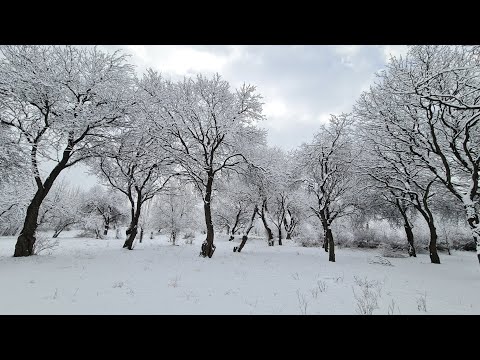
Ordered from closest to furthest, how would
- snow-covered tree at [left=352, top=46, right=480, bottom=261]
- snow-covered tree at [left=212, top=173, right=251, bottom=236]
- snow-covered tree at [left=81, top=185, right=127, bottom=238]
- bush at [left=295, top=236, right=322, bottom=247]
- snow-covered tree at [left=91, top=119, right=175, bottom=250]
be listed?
snow-covered tree at [left=352, top=46, right=480, bottom=261] < snow-covered tree at [left=91, top=119, right=175, bottom=250] < snow-covered tree at [left=212, top=173, right=251, bottom=236] < bush at [left=295, top=236, right=322, bottom=247] < snow-covered tree at [left=81, top=185, right=127, bottom=238]

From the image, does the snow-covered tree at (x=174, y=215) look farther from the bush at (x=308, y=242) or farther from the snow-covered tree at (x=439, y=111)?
the snow-covered tree at (x=439, y=111)

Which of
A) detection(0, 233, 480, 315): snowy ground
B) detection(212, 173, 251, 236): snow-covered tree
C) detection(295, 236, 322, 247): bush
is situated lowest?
detection(295, 236, 322, 247): bush

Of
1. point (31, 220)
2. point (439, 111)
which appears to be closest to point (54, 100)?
point (31, 220)

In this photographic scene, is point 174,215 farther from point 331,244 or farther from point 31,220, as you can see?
point 331,244

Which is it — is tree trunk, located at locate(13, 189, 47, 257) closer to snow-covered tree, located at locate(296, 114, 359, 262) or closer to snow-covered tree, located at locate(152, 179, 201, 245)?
snow-covered tree, located at locate(296, 114, 359, 262)

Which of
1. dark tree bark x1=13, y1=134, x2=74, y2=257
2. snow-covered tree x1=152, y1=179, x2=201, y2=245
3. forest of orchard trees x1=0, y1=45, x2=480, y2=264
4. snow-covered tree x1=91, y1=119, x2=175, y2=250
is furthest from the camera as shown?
snow-covered tree x1=152, y1=179, x2=201, y2=245

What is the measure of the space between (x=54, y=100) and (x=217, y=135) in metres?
8.36

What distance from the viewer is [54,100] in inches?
422

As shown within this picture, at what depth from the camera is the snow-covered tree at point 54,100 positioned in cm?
1007

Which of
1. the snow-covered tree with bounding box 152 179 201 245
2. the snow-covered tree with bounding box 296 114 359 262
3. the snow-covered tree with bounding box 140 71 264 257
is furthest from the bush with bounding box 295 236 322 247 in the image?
the snow-covered tree with bounding box 140 71 264 257

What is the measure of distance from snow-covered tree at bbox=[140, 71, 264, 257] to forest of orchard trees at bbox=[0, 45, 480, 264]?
0.08 meters

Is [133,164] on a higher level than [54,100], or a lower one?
lower

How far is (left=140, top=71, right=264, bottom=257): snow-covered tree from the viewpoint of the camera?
570 inches

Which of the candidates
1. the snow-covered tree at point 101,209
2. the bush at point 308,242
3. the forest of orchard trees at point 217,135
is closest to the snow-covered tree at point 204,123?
the forest of orchard trees at point 217,135
